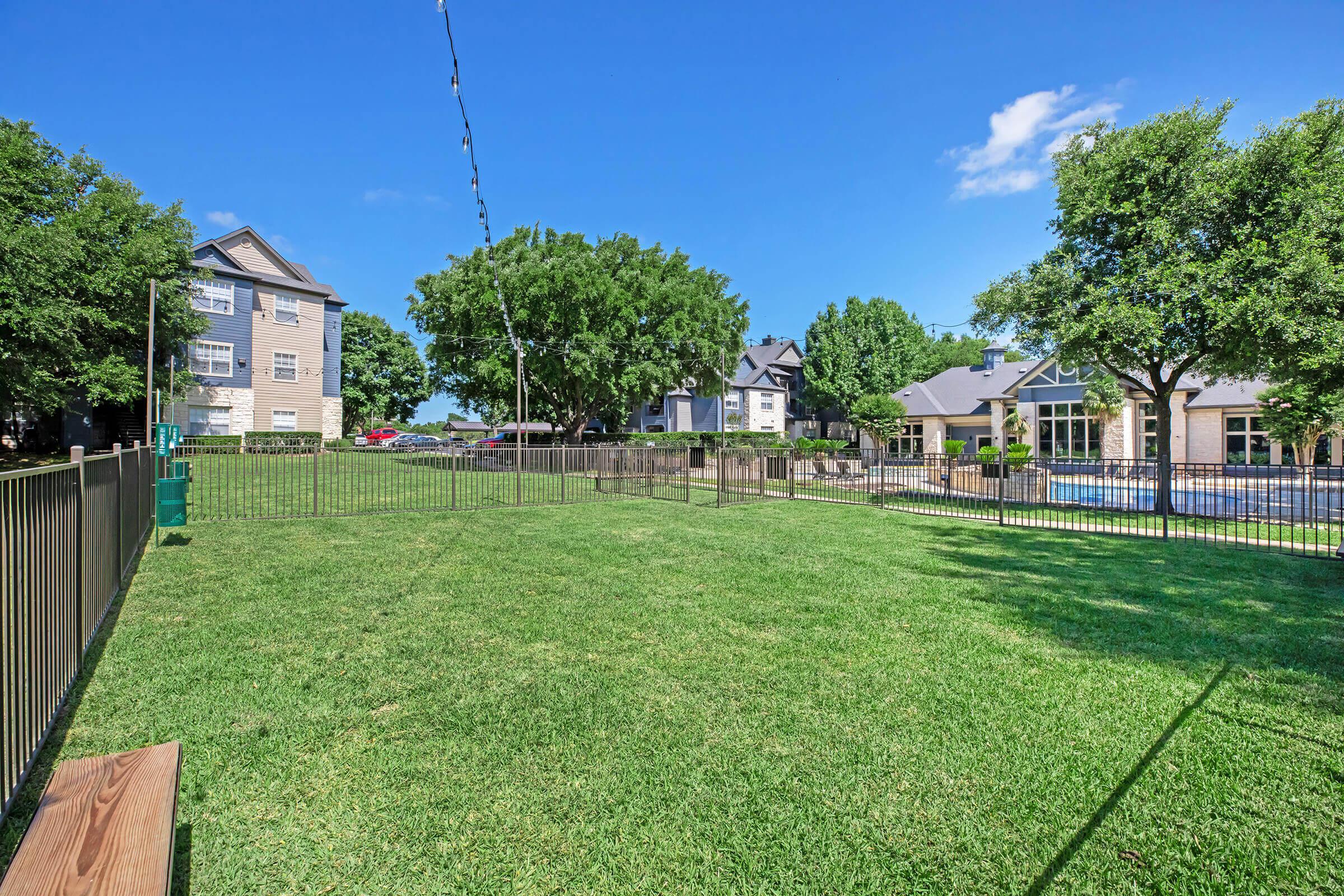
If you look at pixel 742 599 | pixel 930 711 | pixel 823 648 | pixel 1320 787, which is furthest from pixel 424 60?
pixel 1320 787

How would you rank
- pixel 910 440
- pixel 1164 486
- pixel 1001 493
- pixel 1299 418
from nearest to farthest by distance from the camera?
pixel 1164 486, pixel 1001 493, pixel 1299 418, pixel 910 440

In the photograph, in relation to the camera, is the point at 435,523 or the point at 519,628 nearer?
the point at 519,628

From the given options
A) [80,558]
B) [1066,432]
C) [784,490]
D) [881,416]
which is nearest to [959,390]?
[881,416]

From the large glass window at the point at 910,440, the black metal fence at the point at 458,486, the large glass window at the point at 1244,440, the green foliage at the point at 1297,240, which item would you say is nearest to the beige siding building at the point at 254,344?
the black metal fence at the point at 458,486

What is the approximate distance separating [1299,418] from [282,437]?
43.0 meters

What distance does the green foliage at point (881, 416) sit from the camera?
1448 inches

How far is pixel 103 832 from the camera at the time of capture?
187 cm

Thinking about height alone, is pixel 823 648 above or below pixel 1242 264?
below

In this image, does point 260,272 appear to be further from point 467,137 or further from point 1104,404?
point 1104,404

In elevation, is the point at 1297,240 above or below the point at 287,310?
below

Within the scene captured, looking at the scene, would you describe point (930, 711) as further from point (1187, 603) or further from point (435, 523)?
point (435, 523)

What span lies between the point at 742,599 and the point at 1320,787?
405 cm

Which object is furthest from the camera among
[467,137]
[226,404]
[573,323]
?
[226,404]

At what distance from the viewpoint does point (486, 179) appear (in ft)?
29.8
